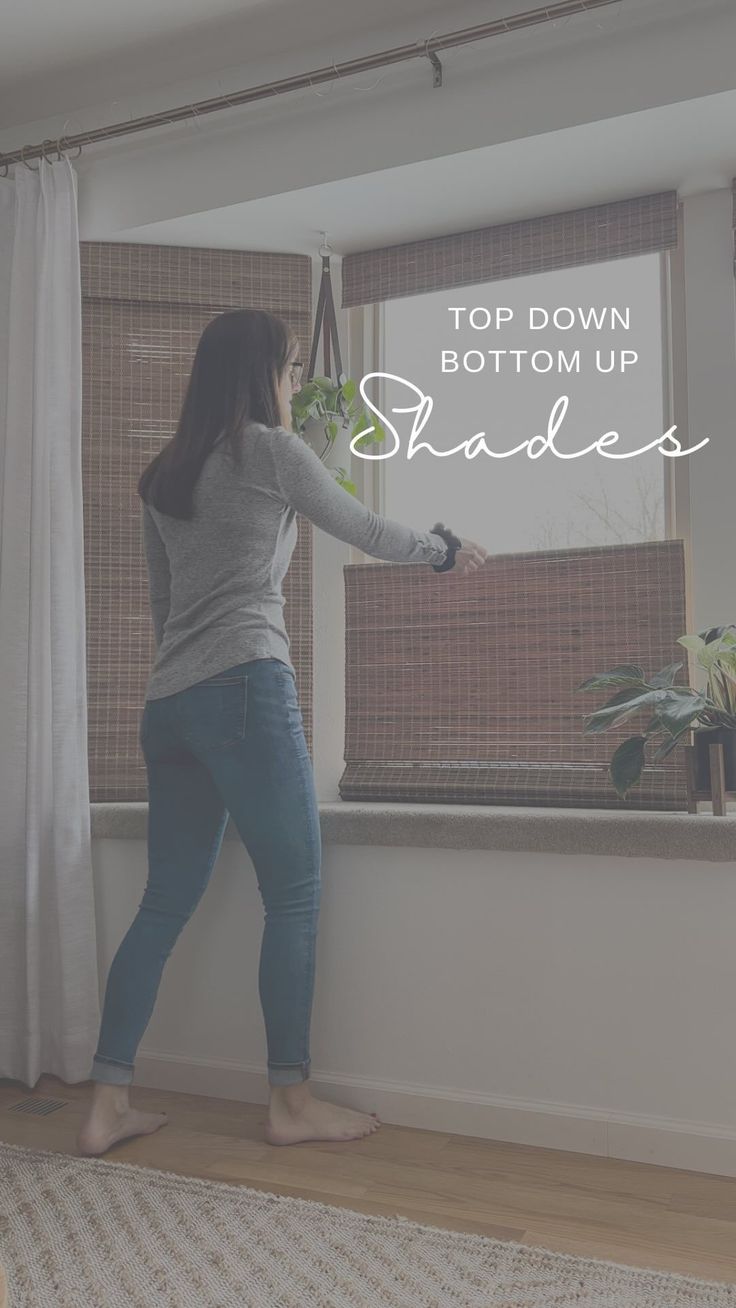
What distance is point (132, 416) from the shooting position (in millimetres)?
2570

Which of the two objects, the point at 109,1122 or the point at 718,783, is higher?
the point at 718,783

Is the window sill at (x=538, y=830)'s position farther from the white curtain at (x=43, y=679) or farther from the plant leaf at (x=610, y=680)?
the white curtain at (x=43, y=679)

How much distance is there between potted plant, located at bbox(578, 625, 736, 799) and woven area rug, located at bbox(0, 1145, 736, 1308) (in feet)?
2.53

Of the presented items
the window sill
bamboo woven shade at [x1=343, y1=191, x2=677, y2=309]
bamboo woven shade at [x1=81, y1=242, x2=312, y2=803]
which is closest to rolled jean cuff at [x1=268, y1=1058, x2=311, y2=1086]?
the window sill

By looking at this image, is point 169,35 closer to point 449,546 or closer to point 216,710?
point 449,546

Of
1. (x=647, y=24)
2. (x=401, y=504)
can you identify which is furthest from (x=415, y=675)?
(x=647, y=24)

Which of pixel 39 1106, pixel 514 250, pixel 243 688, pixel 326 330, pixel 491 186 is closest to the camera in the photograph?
pixel 243 688

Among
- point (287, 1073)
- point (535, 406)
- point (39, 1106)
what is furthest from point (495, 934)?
point (535, 406)

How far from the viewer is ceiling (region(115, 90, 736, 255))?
209 cm

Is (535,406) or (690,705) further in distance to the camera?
(535,406)

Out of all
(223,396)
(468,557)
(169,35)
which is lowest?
(468,557)

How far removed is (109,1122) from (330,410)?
5.11 feet

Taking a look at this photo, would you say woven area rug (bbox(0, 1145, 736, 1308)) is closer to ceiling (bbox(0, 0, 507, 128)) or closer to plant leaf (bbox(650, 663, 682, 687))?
plant leaf (bbox(650, 663, 682, 687))

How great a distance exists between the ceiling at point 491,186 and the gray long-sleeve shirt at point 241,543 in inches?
28.6
